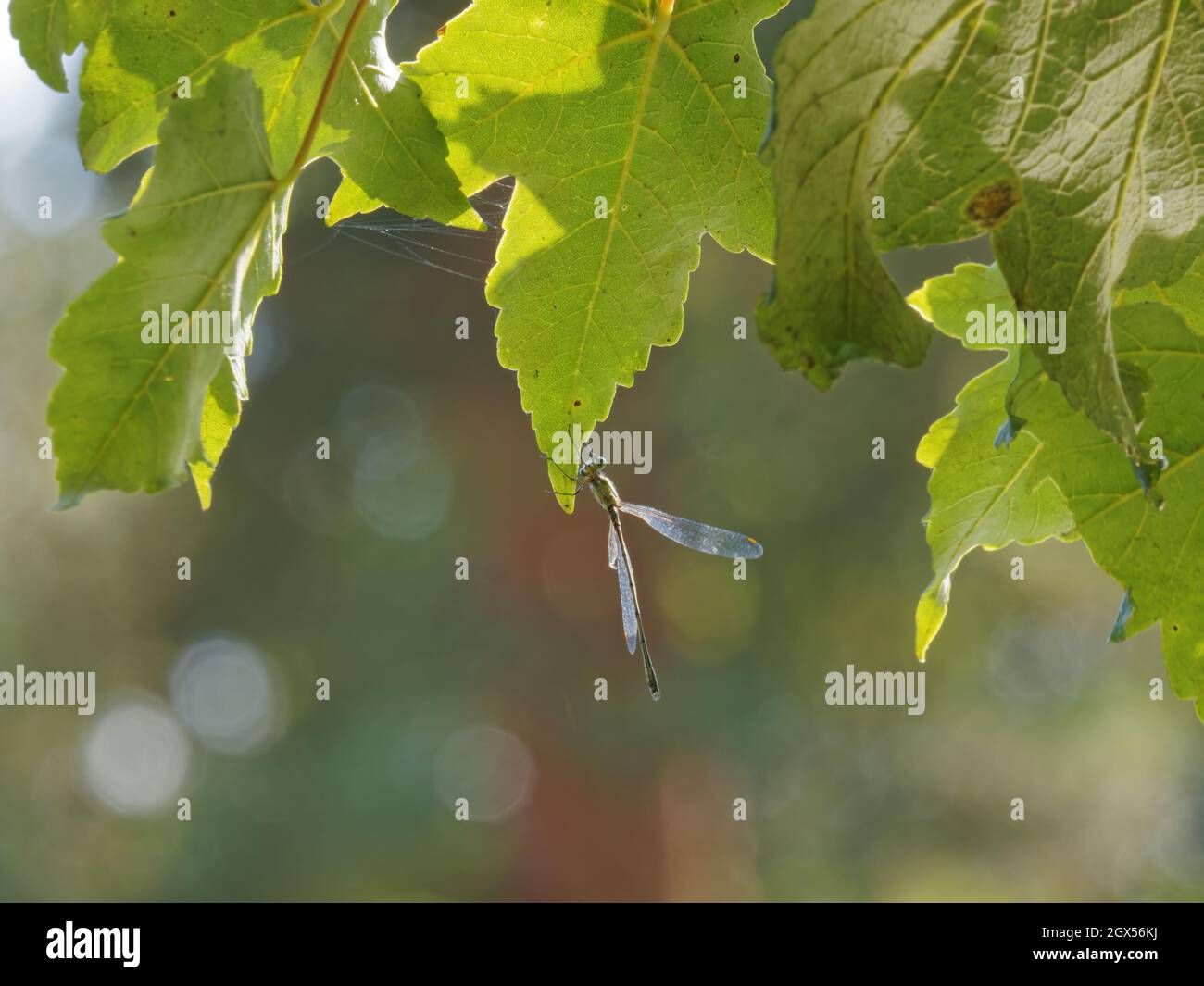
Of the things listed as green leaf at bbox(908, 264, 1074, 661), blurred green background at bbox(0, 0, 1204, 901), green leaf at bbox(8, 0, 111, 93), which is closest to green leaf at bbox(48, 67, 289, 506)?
green leaf at bbox(8, 0, 111, 93)

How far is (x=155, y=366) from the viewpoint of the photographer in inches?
28.9

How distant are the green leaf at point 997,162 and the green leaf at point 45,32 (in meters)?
0.54

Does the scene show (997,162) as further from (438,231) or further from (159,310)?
(438,231)

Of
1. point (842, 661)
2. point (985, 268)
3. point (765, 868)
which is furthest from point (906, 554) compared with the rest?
point (985, 268)

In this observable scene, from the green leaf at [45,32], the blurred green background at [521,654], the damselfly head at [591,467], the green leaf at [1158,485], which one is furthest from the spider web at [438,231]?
the blurred green background at [521,654]

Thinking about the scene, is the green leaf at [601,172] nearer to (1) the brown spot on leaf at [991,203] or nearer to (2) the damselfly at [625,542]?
(1) the brown spot on leaf at [991,203]

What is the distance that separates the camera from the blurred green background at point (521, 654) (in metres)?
8.64

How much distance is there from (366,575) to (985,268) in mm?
8056

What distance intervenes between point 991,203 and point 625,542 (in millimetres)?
1800

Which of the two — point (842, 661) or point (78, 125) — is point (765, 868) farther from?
point (78, 125)

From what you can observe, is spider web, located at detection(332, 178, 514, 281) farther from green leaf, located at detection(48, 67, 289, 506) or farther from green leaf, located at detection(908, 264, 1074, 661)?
green leaf, located at detection(908, 264, 1074, 661)

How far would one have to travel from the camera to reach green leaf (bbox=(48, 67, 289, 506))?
2.35ft

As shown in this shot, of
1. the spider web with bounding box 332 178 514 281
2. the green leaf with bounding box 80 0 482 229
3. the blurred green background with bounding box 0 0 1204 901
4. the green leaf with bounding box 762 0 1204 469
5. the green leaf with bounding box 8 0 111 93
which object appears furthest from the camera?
the blurred green background with bounding box 0 0 1204 901

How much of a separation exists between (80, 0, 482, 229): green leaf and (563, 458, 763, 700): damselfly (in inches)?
41.6
